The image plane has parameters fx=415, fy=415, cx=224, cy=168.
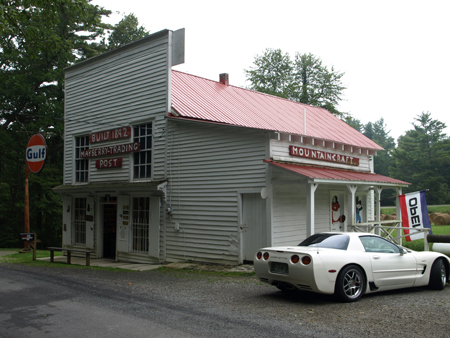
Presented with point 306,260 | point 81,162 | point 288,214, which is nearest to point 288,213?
point 288,214

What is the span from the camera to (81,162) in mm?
17938

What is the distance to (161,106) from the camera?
1443cm

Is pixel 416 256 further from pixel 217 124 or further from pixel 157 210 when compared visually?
pixel 157 210

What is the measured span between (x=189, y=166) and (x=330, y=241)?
6.72 metres

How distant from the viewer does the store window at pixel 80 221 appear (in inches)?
696

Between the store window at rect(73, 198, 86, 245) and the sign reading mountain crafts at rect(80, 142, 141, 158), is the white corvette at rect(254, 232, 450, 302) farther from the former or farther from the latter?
the store window at rect(73, 198, 86, 245)

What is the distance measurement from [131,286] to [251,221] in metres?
4.11

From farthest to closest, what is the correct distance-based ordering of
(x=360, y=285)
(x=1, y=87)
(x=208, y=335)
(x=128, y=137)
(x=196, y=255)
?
(x=1, y=87)
(x=128, y=137)
(x=196, y=255)
(x=360, y=285)
(x=208, y=335)

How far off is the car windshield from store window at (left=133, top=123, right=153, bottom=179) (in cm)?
829

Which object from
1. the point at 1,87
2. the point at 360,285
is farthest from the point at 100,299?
the point at 1,87

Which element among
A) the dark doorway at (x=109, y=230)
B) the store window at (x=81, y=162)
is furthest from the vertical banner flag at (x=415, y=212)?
the store window at (x=81, y=162)

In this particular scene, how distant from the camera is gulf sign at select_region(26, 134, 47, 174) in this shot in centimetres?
1449

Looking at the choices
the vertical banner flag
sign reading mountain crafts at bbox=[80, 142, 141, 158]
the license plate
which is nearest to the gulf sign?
sign reading mountain crafts at bbox=[80, 142, 141, 158]

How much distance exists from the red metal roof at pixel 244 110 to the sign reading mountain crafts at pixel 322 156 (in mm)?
489
